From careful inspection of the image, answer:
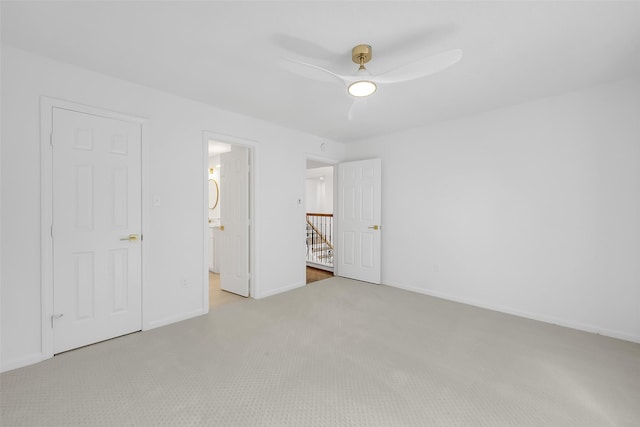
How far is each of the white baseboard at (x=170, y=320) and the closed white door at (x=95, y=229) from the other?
8cm

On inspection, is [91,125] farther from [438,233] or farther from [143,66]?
[438,233]

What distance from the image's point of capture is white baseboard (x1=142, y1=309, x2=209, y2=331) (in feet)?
9.53

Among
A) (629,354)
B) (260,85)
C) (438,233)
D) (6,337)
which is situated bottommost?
(629,354)

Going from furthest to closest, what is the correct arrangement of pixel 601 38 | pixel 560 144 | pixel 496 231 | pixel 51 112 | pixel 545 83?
pixel 496 231
pixel 560 144
pixel 545 83
pixel 51 112
pixel 601 38

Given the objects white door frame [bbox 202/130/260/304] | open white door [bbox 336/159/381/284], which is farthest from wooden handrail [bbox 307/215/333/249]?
white door frame [bbox 202/130/260/304]

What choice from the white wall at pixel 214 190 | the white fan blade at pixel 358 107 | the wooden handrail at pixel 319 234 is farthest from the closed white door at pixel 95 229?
the wooden handrail at pixel 319 234

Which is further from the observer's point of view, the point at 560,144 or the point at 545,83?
the point at 560,144

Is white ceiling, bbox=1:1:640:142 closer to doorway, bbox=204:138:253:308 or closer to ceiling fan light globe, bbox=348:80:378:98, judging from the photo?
ceiling fan light globe, bbox=348:80:378:98

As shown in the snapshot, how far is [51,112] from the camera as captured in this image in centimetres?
235

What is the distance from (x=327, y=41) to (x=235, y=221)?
9.22ft

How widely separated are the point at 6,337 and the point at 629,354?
200 inches

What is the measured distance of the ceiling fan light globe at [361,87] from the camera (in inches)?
86.1

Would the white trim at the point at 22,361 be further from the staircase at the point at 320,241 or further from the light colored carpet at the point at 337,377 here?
the staircase at the point at 320,241

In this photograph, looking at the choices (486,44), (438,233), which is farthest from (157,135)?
(438,233)
